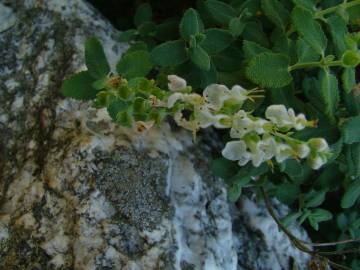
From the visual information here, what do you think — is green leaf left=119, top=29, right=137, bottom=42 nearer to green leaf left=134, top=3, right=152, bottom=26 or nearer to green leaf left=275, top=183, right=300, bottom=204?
green leaf left=134, top=3, right=152, bottom=26

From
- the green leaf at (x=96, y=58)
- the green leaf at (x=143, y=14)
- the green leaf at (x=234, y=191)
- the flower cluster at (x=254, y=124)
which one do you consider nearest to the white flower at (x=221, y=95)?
the flower cluster at (x=254, y=124)

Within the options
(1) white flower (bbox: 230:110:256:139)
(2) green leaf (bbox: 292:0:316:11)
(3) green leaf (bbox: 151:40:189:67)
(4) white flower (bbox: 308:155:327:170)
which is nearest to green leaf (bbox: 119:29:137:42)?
(3) green leaf (bbox: 151:40:189:67)

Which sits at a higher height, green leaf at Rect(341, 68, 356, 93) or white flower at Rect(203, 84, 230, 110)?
white flower at Rect(203, 84, 230, 110)

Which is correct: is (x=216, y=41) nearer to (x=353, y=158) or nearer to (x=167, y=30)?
(x=167, y=30)

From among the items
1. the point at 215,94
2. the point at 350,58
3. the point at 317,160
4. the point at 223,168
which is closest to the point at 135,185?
the point at 223,168

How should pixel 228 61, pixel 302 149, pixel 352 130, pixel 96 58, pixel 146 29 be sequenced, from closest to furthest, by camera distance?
1. pixel 302 149
2. pixel 96 58
3. pixel 352 130
4. pixel 228 61
5. pixel 146 29

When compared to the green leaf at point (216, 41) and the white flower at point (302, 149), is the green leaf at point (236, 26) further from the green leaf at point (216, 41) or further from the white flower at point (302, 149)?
the white flower at point (302, 149)
